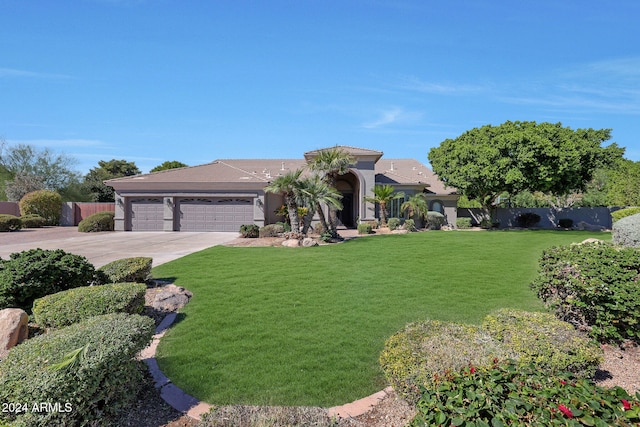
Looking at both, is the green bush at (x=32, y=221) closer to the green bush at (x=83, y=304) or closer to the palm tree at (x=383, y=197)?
the palm tree at (x=383, y=197)

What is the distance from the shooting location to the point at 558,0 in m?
9.93

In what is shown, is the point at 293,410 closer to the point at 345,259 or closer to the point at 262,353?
the point at 262,353

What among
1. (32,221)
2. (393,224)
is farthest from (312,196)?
(32,221)

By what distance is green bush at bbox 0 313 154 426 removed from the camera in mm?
2896

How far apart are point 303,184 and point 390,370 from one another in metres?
14.3

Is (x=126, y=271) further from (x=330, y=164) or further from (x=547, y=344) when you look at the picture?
(x=330, y=164)

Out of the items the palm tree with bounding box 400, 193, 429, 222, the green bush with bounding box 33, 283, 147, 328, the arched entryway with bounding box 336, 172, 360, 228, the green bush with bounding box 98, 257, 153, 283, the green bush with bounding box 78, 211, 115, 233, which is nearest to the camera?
the green bush with bounding box 33, 283, 147, 328

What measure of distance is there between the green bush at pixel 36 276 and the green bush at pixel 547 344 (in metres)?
7.41

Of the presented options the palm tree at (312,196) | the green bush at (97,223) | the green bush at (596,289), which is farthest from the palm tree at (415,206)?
the green bush at (97,223)

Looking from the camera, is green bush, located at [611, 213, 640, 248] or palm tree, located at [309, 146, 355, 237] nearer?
green bush, located at [611, 213, 640, 248]

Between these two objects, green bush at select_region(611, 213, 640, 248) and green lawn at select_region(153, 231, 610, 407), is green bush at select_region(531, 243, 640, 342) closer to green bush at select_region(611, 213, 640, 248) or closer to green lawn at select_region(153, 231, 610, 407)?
green lawn at select_region(153, 231, 610, 407)

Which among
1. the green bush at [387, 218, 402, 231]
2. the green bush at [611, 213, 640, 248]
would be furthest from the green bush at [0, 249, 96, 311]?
the green bush at [387, 218, 402, 231]

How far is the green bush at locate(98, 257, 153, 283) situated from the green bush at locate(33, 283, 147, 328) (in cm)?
203

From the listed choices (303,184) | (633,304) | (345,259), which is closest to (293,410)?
(633,304)
